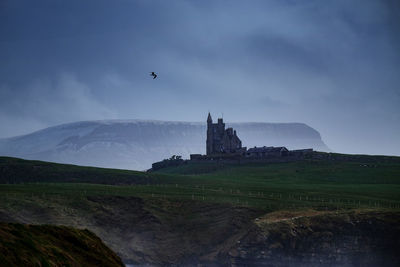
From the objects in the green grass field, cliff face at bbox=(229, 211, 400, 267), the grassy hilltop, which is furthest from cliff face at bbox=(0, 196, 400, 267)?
the green grass field

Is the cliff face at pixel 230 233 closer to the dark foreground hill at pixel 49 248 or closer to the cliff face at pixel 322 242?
the cliff face at pixel 322 242

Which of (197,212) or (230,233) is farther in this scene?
(197,212)

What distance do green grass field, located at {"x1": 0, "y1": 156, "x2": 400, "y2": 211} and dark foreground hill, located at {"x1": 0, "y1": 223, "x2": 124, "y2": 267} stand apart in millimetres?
48736

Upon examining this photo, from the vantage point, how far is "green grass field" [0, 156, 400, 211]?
104500mm

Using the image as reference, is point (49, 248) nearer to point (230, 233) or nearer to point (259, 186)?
point (230, 233)

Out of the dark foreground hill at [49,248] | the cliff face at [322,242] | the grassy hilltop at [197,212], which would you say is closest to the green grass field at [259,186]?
the grassy hilltop at [197,212]

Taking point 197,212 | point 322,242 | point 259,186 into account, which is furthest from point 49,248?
point 259,186

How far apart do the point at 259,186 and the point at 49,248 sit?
8938 centimetres

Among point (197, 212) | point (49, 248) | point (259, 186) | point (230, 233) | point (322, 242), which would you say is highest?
point (259, 186)

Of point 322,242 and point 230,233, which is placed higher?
point 230,233

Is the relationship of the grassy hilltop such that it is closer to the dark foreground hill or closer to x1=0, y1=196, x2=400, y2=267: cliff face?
x1=0, y1=196, x2=400, y2=267: cliff face

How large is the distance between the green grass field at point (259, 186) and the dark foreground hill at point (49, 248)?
48.7 metres

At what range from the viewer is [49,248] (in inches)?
1642

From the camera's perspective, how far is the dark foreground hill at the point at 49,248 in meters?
37.1
